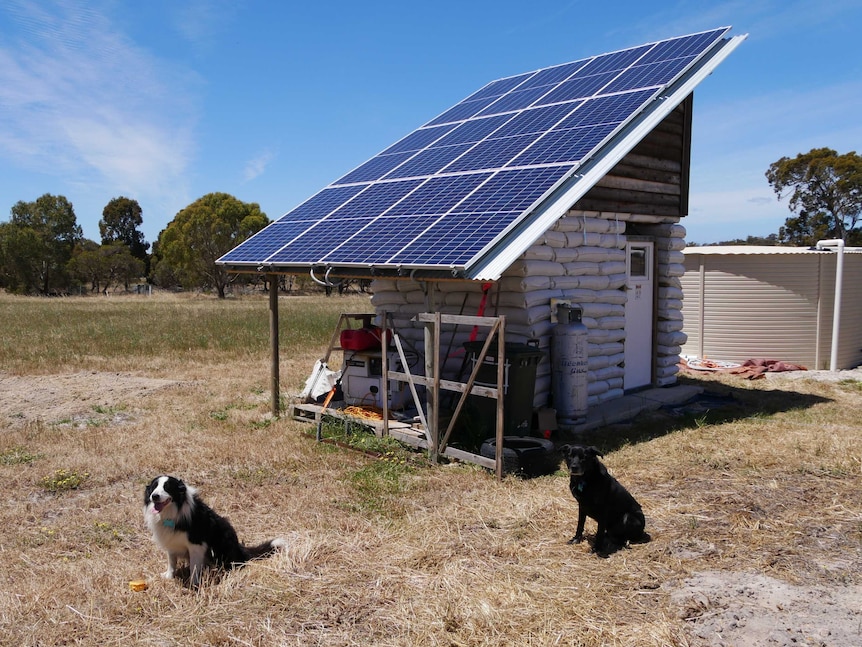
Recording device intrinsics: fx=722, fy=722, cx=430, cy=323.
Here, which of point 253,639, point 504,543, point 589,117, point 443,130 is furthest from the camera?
point 443,130

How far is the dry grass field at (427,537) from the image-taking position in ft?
15.4

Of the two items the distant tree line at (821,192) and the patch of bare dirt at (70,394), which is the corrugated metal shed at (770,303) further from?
the distant tree line at (821,192)

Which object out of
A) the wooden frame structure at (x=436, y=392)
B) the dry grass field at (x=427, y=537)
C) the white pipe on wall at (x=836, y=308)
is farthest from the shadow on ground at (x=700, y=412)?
the white pipe on wall at (x=836, y=308)

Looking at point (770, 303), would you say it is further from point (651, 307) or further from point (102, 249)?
point (102, 249)

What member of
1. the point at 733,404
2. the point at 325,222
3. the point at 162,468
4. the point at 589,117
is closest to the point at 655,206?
the point at 589,117

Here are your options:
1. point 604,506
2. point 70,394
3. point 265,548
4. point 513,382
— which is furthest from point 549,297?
point 70,394

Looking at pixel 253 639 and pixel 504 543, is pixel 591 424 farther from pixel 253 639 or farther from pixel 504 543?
pixel 253 639

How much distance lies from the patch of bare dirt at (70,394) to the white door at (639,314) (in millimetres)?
8604

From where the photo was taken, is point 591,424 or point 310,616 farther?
point 591,424

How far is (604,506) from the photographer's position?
5.78 metres

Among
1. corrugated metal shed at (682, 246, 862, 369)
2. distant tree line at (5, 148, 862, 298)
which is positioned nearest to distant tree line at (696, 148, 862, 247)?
distant tree line at (5, 148, 862, 298)

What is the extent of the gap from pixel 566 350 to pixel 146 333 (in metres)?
18.7

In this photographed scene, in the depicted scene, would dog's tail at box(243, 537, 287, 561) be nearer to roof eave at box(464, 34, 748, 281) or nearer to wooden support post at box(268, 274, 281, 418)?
roof eave at box(464, 34, 748, 281)

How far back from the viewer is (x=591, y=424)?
34.3 ft
